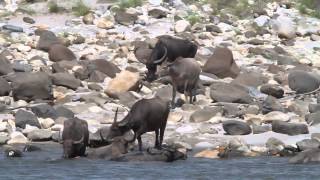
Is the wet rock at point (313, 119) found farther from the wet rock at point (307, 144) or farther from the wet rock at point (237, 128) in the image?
the wet rock at point (307, 144)

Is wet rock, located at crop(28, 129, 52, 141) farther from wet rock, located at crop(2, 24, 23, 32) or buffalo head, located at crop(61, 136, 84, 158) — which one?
wet rock, located at crop(2, 24, 23, 32)

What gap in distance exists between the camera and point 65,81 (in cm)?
2584

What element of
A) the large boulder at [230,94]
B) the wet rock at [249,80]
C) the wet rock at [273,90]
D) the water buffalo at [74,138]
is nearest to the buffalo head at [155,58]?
the wet rock at [249,80]

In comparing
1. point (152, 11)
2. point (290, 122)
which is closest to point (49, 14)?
point (152, 11)

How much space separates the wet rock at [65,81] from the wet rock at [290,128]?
6.95 m

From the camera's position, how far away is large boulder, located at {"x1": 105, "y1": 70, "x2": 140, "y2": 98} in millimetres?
24966

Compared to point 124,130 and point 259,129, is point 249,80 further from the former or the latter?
point 124,130

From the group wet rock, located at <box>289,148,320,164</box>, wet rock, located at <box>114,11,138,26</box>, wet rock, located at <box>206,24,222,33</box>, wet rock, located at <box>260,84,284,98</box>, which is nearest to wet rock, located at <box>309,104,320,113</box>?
wet rock, located at <box>260,84,284,98</box>

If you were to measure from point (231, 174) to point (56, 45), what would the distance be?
14.2 meters

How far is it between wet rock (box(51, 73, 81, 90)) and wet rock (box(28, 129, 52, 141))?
5.15m

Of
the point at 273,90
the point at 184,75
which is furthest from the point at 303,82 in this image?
the point at 184,75

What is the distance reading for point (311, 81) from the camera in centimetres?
2677

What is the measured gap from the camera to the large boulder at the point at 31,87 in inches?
952

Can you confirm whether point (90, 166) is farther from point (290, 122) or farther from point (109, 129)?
point (290, 122)
